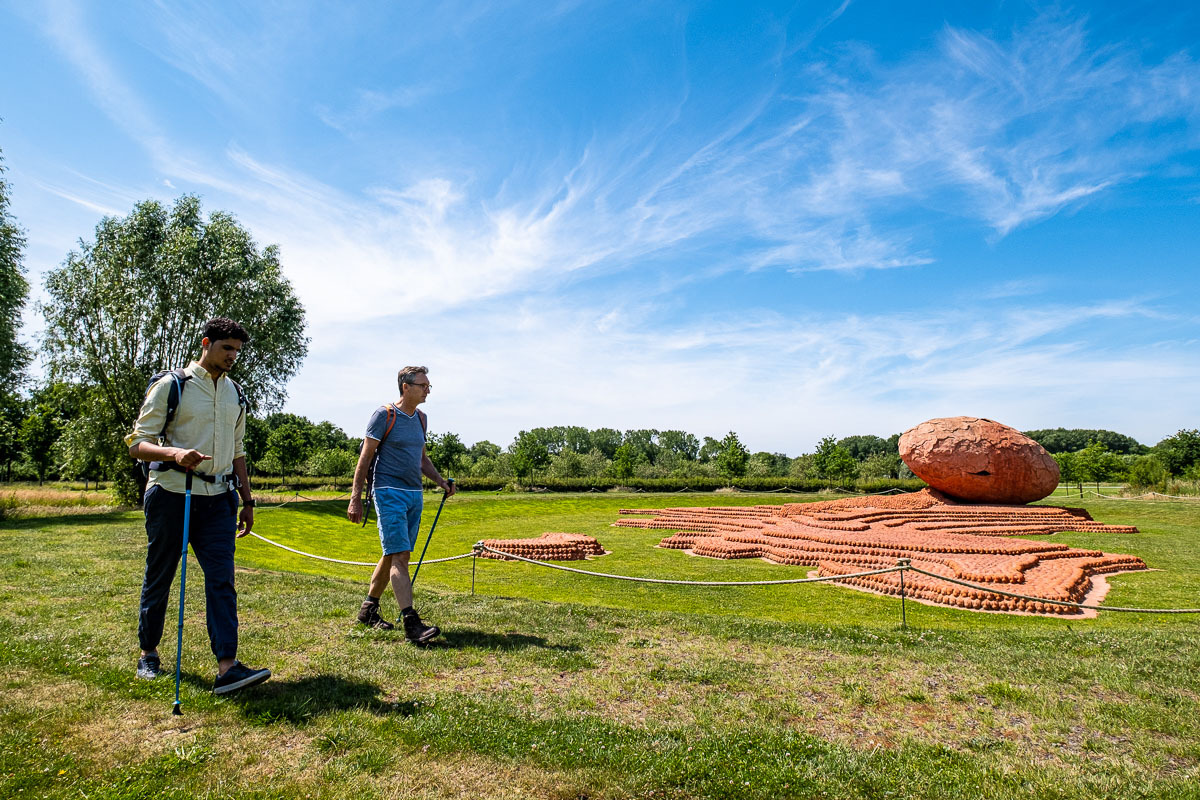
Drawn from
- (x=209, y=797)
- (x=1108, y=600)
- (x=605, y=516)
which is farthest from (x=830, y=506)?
(x=209, y=797)

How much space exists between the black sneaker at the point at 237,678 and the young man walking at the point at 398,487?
1.28 meters

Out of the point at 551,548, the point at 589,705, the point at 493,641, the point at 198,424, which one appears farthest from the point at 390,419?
the point at 551,548

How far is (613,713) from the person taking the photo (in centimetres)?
413

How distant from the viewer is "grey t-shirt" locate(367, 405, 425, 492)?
5680 mm

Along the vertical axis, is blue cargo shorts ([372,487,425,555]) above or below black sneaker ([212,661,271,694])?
above

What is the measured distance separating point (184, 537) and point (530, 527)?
60.3ft

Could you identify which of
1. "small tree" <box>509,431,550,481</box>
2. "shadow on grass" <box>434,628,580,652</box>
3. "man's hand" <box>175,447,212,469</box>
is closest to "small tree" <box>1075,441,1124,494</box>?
"small tree" <box>509,431,550,481</box>

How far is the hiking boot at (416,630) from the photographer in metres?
5.38

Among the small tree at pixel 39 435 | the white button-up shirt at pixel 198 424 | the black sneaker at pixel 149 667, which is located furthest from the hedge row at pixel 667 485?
the white button-up shirt at pixel 198 424

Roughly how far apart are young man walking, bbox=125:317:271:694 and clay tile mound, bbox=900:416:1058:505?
27.2 metres

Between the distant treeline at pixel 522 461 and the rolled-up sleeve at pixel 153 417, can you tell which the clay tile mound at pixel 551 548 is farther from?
the distant treeline at pixel 522 461

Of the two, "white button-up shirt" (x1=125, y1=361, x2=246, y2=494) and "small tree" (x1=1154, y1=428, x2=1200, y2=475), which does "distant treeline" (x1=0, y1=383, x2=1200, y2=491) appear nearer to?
"small tree" (x1=1154, y1=428, x2=1200, y2=475)

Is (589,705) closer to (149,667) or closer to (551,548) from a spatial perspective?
(149,667)

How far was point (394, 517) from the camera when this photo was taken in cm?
557
